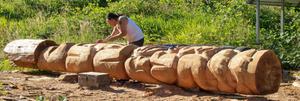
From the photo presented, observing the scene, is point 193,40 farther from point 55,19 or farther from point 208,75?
point 208,75

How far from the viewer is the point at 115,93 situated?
6.66m

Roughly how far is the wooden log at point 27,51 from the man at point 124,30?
92 centimetres

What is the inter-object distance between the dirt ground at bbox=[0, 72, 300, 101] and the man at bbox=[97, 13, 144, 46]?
1.16 meters

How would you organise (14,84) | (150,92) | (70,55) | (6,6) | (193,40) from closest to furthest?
1. (150,92)
2. (14,84)
3. (70,55)
4. (193,40)
5. (6,6)

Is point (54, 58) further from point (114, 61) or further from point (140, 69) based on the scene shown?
point (140, 69)

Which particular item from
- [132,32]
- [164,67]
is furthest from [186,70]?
[132,32]

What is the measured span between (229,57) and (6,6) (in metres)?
12.9

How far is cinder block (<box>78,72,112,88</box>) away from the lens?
6.95m

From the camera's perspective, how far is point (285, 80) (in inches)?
323

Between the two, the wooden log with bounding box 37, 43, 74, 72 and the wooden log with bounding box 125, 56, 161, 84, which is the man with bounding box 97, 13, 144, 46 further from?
the wooden log with bounding box 125, 56, 161, 84

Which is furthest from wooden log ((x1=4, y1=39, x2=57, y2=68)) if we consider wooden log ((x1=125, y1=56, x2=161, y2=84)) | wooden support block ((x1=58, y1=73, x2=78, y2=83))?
wooden log ((x1=125, y1=56, x2=161, y2=84))

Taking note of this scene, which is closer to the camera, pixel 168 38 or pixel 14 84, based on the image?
pixel 14 84

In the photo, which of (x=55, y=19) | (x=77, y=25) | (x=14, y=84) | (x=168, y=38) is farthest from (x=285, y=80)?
(x=55, y=19)

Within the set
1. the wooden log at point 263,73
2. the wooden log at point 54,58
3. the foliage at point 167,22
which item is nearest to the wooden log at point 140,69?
the wooden log at point 54,58
